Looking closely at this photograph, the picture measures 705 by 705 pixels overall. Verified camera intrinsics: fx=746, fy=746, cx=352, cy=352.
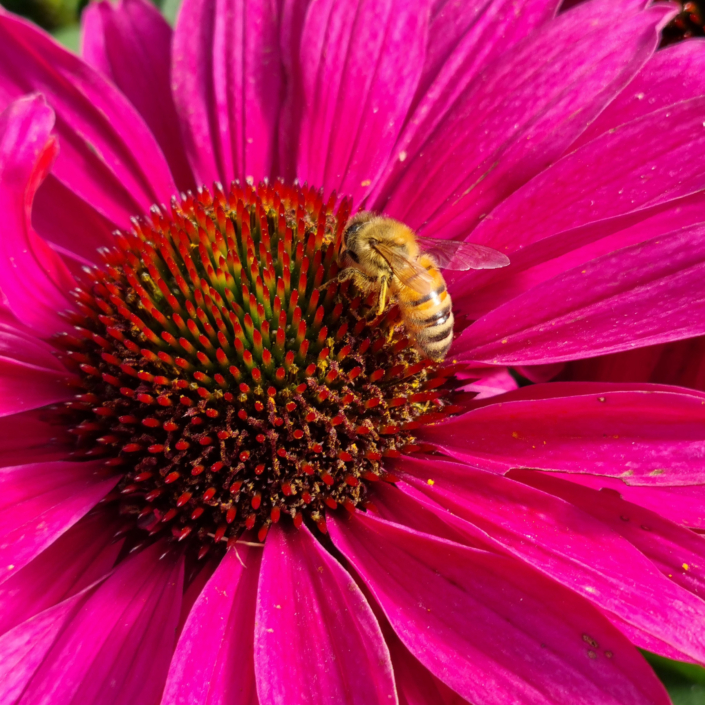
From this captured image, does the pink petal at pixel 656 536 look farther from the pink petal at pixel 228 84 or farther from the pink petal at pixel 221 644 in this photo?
the pink petal at pixel 228 84

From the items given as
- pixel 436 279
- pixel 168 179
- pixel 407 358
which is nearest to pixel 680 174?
pixel 436 279

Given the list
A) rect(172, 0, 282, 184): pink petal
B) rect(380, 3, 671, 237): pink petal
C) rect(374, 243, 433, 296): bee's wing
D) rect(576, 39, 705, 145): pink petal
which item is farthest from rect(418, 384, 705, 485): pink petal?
rect(172, 0, 282, 184): pink petal

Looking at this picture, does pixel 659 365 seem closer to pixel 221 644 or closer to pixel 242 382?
pixel 242 382

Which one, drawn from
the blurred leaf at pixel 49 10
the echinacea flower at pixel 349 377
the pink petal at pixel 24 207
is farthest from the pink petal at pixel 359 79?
the blurred leaf at pixel 49 10

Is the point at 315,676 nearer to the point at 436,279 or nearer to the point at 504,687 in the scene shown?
the point at 504,687

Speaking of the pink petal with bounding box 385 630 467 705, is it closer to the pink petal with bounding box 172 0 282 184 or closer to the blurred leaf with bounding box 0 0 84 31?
the pink petal with bounding box 172 0 282 184

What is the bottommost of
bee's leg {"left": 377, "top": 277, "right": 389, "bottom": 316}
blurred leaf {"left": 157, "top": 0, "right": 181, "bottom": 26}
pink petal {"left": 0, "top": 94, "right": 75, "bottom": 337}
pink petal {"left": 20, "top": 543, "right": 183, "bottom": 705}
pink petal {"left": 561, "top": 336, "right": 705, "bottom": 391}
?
pink petal {"left": 20, "top": 543, "right": 183, "bottom": 705}
